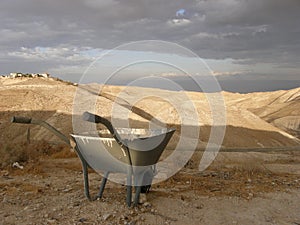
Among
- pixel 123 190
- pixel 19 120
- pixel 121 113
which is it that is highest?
pixel 19 120

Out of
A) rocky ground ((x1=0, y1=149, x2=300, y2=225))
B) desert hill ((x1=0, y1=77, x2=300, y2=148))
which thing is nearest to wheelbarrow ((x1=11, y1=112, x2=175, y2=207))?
rocky ground ((x1=0, y1=149, x2=300, y2=225))

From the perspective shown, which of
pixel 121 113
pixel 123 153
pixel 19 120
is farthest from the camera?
pixel 121 113

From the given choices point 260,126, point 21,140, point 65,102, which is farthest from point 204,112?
point 21,140

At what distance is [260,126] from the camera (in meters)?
19.4

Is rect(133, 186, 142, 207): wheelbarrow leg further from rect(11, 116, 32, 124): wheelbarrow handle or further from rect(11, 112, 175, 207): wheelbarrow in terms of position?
rect(11, 116, 32, 124): wheelbarrow handle

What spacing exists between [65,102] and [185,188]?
32.3ft

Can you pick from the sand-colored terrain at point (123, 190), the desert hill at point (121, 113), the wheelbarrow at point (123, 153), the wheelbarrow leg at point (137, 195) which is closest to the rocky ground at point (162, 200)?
the sand-colored terrain at point (123, 190)

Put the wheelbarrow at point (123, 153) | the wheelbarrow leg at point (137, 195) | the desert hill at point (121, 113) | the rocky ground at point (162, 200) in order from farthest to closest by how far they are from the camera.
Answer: the desert hill at point (121, 113)
the wheelbarrow leg at point (137, 195)
the rocky ground at point (162, 200)
the wheelbarrow at point (123, 153)

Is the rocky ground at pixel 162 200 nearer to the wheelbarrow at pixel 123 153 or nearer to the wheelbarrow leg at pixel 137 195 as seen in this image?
the wheelbarrow leg at pixel 137 195

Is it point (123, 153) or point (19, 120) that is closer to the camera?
point (19, 120)

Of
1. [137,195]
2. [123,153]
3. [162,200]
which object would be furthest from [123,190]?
[123,153]

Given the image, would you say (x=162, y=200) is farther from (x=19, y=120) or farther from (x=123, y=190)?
(x=19, y=120)

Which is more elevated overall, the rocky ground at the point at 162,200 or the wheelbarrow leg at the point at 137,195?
the wheelbarrow leg at the point at 137,195

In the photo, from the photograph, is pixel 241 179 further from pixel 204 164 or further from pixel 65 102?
pixel 65 102
